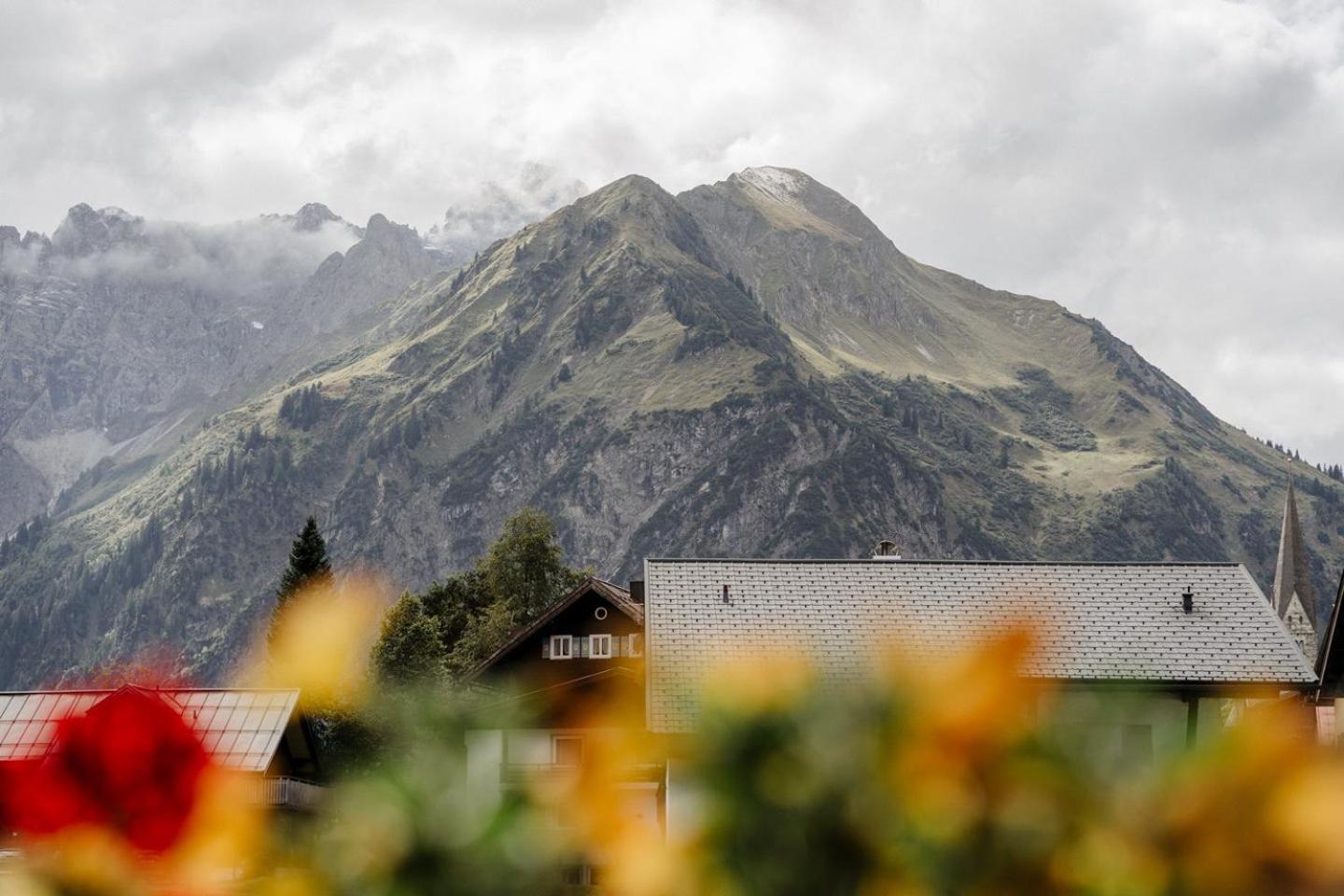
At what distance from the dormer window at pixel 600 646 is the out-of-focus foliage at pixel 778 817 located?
175ft

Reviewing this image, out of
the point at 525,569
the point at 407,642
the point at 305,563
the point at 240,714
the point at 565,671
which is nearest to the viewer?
the point at 240,714

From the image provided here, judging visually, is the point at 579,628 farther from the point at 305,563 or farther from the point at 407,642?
the point at 305,563

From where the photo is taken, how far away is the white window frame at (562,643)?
55781 mm

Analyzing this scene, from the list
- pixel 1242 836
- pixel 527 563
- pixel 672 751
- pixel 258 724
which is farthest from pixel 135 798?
pixel 527 563

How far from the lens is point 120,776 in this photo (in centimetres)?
378

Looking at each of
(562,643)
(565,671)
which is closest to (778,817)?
(565,671)

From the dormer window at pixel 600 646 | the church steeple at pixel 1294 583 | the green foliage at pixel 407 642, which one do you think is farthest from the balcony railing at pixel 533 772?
the church steeple at pixel 1294 583

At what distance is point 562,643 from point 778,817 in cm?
5347

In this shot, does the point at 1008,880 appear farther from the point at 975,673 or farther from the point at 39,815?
the point at 39,815

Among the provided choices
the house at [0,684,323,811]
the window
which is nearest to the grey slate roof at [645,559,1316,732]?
the house at [0,684,323,811]

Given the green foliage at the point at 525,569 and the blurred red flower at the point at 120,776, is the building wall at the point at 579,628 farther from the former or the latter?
the blurred red flower at the point at 120,776

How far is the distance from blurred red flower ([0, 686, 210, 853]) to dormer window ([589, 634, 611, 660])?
5289cm

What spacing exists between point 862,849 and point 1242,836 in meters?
0.78

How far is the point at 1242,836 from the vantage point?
9.67 ft
